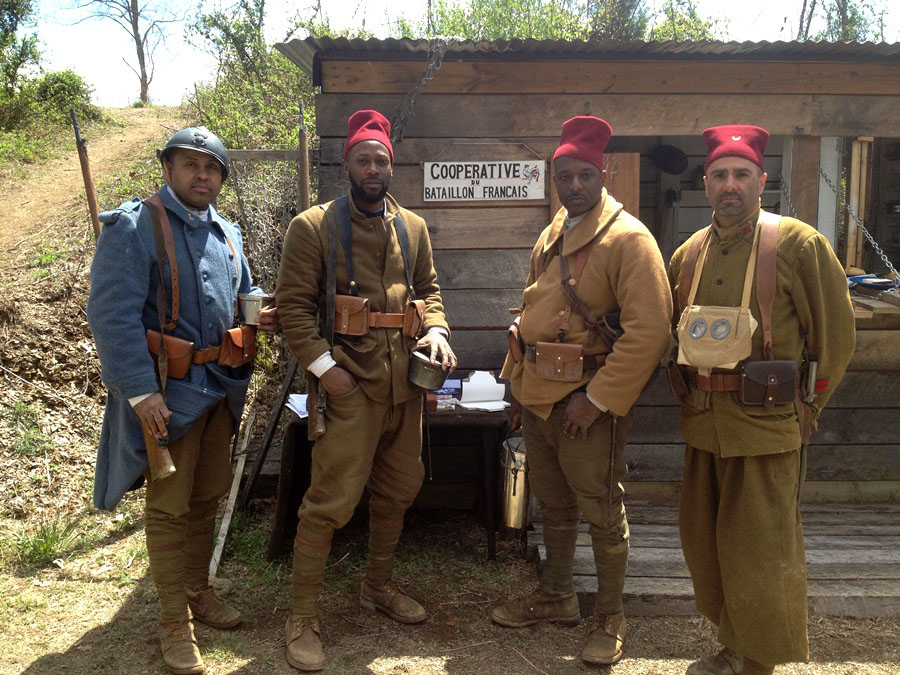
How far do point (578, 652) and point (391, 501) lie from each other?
1097 millimetres

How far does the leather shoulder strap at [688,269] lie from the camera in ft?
10.1

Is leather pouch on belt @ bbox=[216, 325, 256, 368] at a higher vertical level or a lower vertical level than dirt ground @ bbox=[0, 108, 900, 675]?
higher

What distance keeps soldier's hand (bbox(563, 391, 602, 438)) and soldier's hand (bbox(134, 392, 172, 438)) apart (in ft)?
5.46

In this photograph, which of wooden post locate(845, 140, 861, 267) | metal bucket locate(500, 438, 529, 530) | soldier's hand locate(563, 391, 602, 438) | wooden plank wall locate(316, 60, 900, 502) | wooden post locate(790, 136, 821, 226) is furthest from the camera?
wooden post locate(845, 140, 861, 267)

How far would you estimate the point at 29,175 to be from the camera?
11.6m

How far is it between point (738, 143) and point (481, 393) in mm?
2126

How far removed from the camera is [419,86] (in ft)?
14.6

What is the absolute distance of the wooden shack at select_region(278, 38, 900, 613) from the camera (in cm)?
451

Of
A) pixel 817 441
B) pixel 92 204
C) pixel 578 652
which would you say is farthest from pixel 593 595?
pixel 92 204

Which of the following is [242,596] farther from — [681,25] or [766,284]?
[681,25]

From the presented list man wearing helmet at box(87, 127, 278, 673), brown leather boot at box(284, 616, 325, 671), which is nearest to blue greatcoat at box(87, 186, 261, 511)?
man wearing helmet at box(87, 127, 278, 673)

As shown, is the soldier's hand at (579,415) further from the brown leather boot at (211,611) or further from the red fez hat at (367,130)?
the brown leather boot at (211,611)

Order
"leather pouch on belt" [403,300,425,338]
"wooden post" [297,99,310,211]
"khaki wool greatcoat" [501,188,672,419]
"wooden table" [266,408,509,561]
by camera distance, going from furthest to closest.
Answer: "wooden post" [297,99,310,211], "wooden table" [266,408,509,561], "leather pouch on belt" [403,300,425,338], "khaki wool greatcoat" [501,188,672,419]

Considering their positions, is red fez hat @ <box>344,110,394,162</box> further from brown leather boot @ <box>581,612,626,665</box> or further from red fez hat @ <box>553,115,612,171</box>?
brown leather boot @ <box>581,612,626,665</box>
